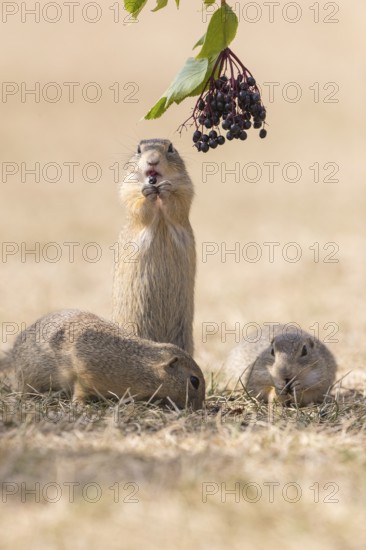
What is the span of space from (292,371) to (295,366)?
7cm

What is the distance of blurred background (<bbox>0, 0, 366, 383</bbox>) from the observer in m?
12.1

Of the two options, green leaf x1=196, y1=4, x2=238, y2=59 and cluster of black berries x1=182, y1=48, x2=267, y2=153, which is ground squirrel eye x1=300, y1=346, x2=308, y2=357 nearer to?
cluster of black berries x1=182, y1=48, x2=267, y2=153

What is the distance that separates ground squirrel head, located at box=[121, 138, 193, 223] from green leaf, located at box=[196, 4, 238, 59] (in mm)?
1957

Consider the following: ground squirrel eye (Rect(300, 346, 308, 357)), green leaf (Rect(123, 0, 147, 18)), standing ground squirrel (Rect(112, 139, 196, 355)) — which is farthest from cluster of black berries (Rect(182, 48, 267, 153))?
ground squirrel eye (Rect(300, 346, 308, 357))

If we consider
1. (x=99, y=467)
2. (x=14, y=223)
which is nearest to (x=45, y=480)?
(x=99, y=467)

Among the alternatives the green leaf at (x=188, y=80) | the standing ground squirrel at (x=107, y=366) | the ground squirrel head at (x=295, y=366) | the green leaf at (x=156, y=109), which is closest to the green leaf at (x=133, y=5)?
the green leaf at (x=188, y=80)

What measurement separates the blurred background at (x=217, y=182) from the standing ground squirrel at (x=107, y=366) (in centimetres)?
186

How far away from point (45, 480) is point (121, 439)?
2.95 feet

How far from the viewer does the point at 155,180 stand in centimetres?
739

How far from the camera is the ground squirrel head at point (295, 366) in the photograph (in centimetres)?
698

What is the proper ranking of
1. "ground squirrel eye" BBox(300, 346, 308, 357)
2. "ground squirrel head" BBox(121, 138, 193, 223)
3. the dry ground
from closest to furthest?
1. the dry ground
2. "ground squirrel eye" BBox(300, 346, 308, 357)
3. "ground squirrel head" BBox(121, 138, 193, 223)

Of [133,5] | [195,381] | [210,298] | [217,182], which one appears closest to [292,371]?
[195,381]

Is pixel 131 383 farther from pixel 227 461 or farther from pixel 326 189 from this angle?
pixel 326 189

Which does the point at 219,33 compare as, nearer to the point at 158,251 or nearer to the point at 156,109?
the point at 156,109
